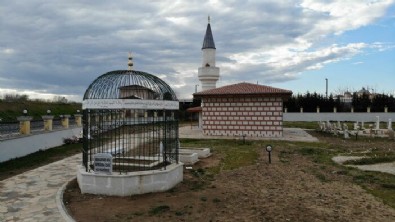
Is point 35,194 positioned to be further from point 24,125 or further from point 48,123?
point 48,123

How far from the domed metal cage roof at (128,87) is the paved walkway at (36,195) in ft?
8.85

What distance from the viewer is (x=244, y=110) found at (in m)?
25.2

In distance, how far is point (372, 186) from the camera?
9.95m

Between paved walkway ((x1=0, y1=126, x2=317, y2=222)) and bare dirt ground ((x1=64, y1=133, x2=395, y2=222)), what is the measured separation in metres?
0.35

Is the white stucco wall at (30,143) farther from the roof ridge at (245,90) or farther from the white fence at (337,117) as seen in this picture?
the white fence at (337,117)

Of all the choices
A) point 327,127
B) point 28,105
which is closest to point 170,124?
point 327,127

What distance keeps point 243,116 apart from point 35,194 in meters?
17.8


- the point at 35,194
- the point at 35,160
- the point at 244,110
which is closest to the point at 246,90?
the point at 244,110

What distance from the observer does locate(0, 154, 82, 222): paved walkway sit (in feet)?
24.5

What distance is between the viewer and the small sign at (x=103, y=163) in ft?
29.7

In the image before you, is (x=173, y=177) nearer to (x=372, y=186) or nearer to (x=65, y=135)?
(x=372, y=186)

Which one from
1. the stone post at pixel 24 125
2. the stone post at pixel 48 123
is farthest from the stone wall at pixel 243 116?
the stone post at pixel 24 125

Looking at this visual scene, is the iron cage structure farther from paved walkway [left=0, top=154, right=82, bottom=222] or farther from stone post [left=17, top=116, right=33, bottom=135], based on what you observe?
stone post [left=17, top=116, right=33, bottom=135]

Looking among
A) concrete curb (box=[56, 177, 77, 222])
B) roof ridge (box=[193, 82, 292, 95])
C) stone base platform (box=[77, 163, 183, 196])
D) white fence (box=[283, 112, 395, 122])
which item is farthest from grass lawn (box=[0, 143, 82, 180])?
white fence (box=[283, 112, 395, 122])
